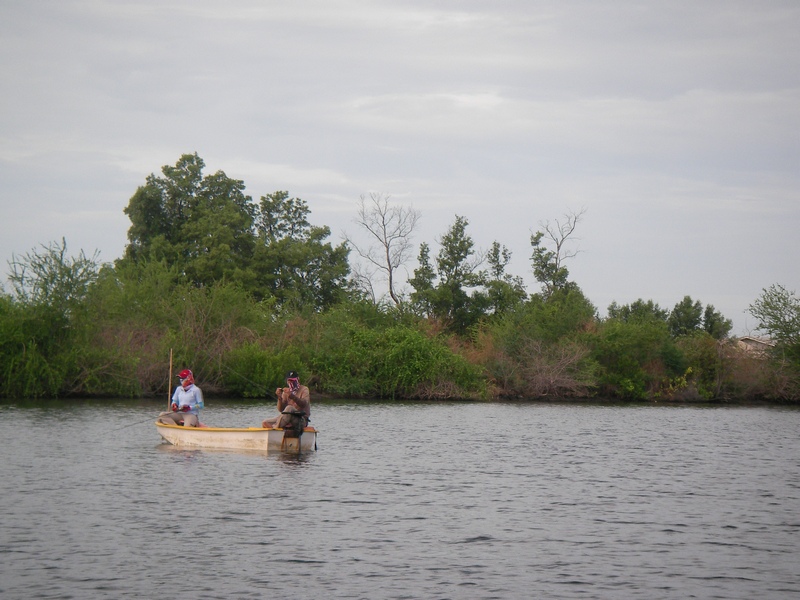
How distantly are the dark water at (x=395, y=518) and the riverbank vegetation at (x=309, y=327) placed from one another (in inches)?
584

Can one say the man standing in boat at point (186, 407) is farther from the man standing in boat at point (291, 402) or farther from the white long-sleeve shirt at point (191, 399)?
the man standing in boat at point (291, 402)

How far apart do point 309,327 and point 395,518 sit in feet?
145

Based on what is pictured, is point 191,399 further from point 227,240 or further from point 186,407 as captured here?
point 227,240

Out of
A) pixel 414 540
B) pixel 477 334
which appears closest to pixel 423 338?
pixel 477 334

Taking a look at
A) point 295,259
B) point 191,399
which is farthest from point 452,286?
point 191,399

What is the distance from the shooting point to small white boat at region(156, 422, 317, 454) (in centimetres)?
2750

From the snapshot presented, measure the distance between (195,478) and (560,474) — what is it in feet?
32.7

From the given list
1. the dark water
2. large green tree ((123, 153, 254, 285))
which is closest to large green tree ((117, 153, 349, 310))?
large green tree ((123, 153, 254, 285))

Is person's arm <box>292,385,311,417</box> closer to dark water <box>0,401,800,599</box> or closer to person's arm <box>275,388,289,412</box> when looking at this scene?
person's arm <box>275,388,289,412</box>

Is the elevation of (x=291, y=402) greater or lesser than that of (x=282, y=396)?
lesser

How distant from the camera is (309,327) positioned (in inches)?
2463

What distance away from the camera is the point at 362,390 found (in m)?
60.5

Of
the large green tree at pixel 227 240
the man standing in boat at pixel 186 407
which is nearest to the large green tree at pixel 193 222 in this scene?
the large green tree at pixel 227 240

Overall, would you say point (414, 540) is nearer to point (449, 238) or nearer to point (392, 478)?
point (392, 478)
